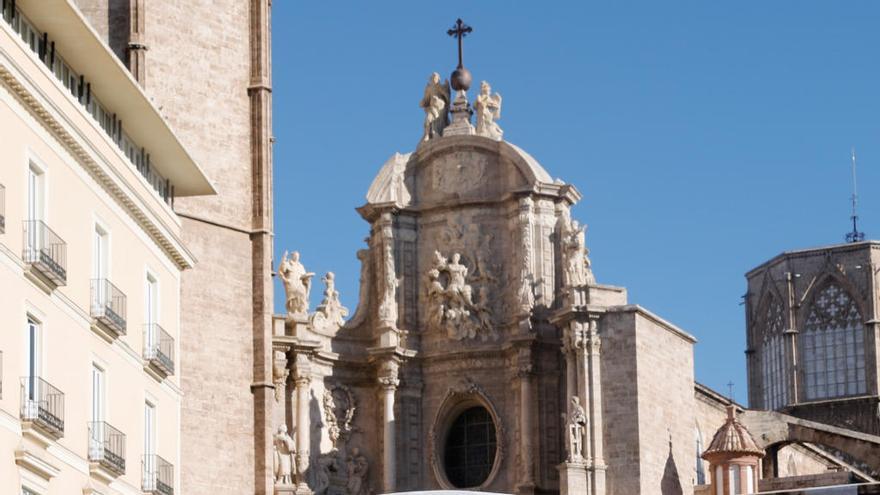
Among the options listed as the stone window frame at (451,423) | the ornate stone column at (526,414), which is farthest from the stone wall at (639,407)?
the stone window frame at (451,423)

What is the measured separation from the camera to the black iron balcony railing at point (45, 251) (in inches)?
1079

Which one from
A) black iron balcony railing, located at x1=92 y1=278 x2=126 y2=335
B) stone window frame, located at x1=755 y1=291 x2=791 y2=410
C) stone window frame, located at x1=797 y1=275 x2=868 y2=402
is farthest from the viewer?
stone window frame, located at x1=755 y1=291 x2=791 y2=410

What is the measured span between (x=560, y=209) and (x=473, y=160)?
2492mm

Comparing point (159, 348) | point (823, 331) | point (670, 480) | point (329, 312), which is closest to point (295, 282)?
point (329, 312)

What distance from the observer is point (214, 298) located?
46.4m

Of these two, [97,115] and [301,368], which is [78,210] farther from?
[301,368]

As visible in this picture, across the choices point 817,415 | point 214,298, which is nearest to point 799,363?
point 817,415

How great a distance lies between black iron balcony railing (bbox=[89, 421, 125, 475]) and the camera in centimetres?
2923

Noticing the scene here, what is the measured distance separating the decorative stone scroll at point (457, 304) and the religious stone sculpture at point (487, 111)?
317 centimetres

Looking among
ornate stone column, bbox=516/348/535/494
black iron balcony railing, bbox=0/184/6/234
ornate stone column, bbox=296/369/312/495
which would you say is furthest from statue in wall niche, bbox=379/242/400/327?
black iron balcony railing, bbox=0/184/6/234

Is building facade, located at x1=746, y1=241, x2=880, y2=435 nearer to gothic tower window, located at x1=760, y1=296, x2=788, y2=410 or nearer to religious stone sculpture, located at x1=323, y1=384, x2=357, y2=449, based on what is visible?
gothic tower window, located at x1=760, y1=296, x2=788, y2=410

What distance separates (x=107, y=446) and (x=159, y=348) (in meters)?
2.64

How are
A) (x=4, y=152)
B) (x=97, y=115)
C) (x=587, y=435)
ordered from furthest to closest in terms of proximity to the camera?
(x=587, y=435) → (x=97, y=115) → (x=4, y=152)

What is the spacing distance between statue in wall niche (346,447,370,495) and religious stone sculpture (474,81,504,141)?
27.4 feet
